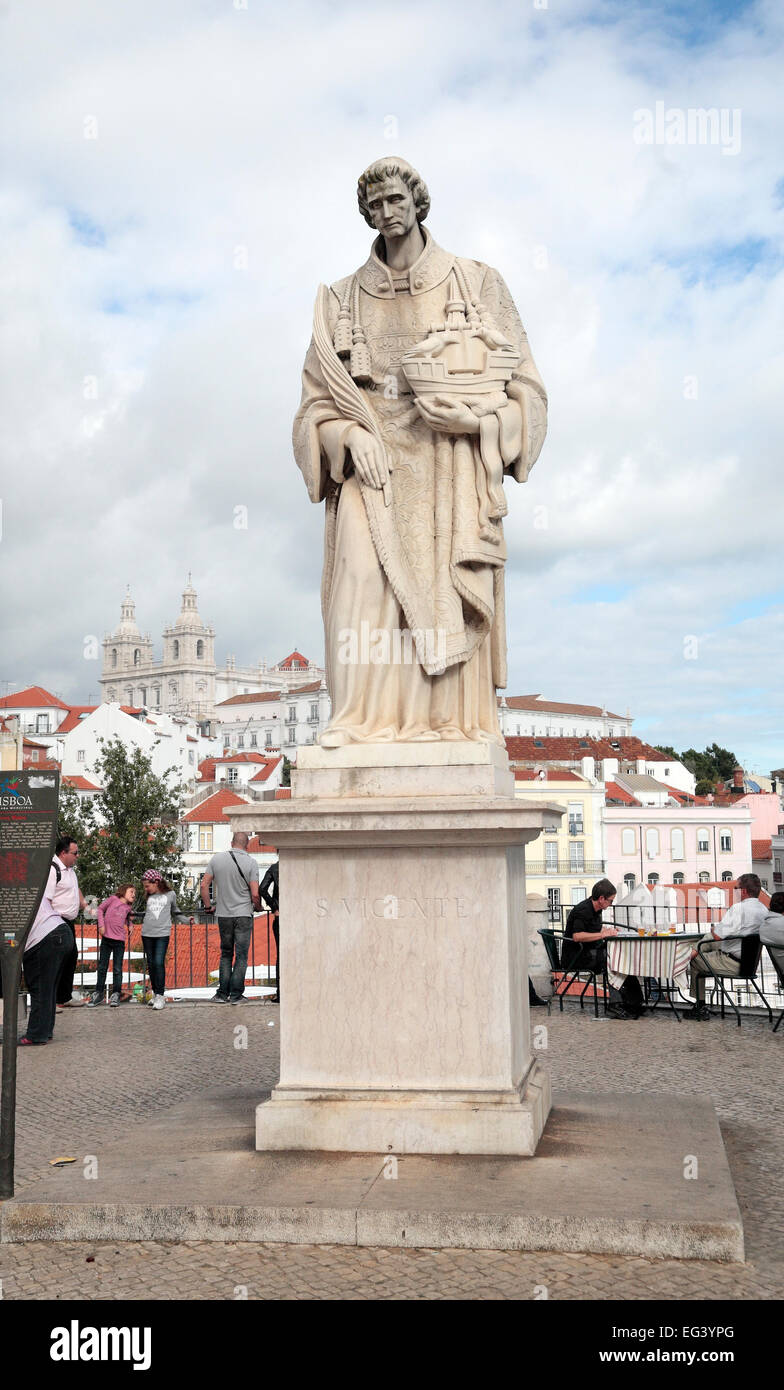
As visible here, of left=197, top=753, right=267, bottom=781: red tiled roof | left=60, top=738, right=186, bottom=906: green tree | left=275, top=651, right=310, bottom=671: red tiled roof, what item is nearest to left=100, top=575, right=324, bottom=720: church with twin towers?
left=275, top=651, right=310, bottom=671: red tiled roof

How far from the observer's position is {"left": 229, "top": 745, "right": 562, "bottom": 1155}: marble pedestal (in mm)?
5238

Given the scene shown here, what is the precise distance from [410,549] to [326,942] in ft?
6.22

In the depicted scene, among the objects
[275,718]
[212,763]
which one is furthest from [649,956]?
[275,718]

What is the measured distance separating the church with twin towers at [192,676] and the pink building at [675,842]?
108m

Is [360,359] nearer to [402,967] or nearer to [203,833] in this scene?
[402,967]

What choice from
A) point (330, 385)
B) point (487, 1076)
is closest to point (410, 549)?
point (330, 385)

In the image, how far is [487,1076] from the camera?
17.3ft

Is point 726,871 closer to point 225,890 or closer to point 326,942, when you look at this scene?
point 225,890

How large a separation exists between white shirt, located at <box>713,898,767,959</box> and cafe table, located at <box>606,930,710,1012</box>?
0.74ft

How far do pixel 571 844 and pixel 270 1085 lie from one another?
6759 cm

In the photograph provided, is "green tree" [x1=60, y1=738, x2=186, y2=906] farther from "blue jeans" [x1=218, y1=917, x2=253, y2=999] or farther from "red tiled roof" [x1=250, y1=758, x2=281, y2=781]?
"red tiled roof" [x1=250, y1=758, x2=281, y2=781]

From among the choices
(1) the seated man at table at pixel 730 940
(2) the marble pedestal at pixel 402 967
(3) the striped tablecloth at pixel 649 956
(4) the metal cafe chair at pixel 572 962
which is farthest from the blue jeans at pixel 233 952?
(2) the marble pedestal at pixel 402 967
